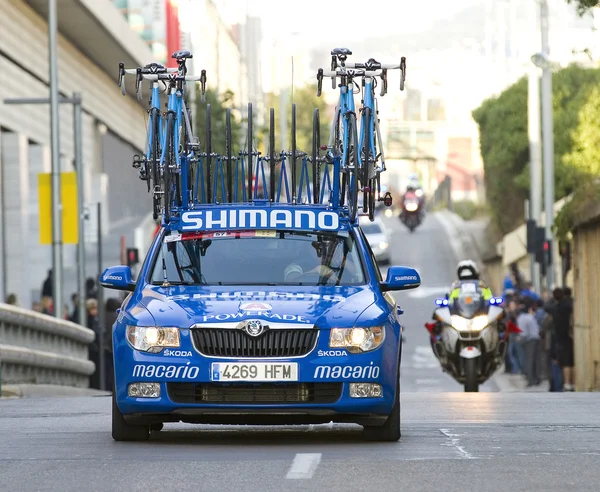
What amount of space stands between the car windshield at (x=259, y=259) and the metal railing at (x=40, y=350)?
361 inches

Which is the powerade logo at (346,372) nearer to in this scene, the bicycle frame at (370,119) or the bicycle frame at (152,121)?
the bicycle frame at (370,119)

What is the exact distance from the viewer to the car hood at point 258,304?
40.5 feet

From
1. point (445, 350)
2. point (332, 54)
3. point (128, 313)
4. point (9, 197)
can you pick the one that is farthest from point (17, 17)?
point (128, 313)

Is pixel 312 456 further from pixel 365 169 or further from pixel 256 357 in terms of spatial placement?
pixel 365 169

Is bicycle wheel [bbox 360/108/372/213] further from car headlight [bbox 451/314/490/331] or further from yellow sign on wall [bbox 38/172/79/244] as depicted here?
yellow sign on wall [bbox 38/172/79/244]

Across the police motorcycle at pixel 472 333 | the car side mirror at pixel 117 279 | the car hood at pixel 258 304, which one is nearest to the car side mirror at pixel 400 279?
Answer: the car hood at pixel 258 304

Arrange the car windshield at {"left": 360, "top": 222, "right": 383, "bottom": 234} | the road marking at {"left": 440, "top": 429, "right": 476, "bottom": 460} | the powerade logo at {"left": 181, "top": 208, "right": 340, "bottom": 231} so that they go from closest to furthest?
the road marking at {"left": 440, "top": 429, "right": 476, "bottom": 460}, the powerade logo at {"left": 181, "top": 208, "right": 340, "bottom": 231}, the car windshield at {"left": 360, "top": 222, "right": 383, "bottom": 234}

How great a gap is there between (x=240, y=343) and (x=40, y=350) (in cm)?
1336

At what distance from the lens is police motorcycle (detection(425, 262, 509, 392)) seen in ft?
79.7

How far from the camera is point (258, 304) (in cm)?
1251

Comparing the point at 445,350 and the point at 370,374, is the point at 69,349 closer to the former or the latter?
the point at 445,350

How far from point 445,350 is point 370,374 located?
12299 mm

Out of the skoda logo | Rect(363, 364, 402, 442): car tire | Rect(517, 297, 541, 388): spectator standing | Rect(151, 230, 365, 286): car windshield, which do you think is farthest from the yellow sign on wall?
the skoda logo

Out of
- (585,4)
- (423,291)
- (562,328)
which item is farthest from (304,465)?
(423,291)
